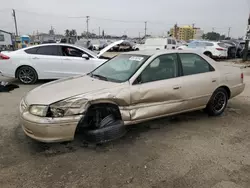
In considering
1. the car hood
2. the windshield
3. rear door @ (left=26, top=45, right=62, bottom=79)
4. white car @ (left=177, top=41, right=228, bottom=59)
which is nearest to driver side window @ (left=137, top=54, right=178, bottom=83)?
the windshield

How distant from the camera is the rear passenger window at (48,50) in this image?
7531 millimetres

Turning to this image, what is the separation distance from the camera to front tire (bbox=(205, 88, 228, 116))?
4.46 m

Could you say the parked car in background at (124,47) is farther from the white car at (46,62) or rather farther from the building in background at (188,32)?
the building in background at (188,32)

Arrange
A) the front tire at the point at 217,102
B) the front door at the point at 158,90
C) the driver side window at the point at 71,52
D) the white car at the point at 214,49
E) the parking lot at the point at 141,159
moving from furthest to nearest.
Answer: the white car at the point at 214,49 → the driver side window at the point at 71,52 → the front tire at the point at 217,102 → the front door at the point at 158,90 → the parking lot at the point at 141,159

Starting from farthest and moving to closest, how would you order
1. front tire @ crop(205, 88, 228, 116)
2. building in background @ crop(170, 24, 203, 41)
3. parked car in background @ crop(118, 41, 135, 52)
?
building in background @ crop(170, 24, 203, 41) < parked car in background @ crop(118, 41, 135, 52) < front tire @ crop(205, 88, 228, 116)

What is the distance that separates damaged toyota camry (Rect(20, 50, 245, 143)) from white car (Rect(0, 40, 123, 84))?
3.33 meters

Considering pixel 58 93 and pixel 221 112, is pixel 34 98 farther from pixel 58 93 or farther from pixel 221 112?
pixel 221 112

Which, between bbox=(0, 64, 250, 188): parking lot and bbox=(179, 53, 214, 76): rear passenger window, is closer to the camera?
bbox=(0, 64, 250, 188): parking lot

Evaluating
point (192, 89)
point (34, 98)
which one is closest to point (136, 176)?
point (34, 98)

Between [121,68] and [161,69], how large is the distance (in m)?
0.72

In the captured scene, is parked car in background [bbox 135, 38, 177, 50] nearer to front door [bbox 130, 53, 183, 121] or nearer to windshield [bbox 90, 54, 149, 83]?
windshield [bbox 90, 54, 149, 83]

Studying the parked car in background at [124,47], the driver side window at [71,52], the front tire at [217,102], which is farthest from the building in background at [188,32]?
the front tire at [217,102]

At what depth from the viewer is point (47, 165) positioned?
285 centimetres

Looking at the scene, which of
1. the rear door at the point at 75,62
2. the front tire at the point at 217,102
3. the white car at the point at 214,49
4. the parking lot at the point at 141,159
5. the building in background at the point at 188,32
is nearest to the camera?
the parking lot at the point at 141,159
